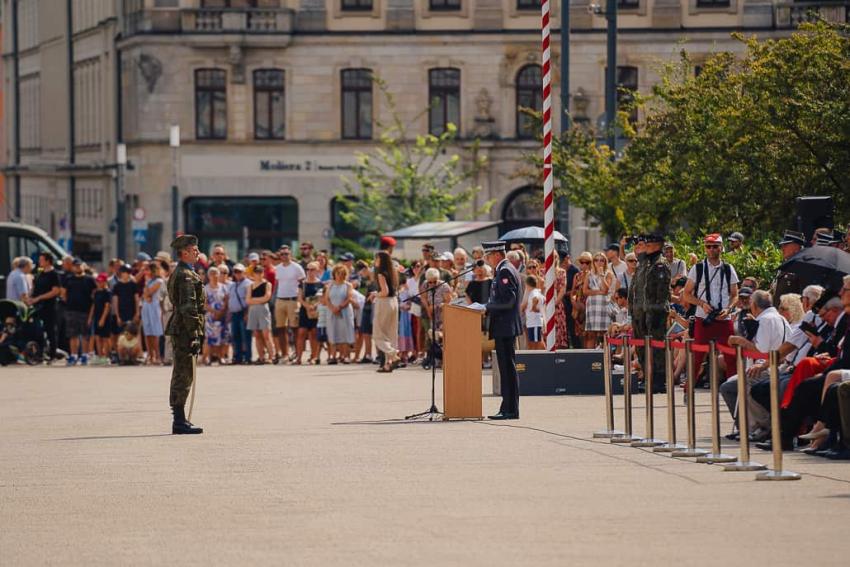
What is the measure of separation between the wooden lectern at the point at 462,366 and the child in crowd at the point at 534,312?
7.50 metres

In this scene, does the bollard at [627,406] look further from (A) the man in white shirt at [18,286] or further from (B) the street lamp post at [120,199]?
(B) the street lamp post at [120,199]

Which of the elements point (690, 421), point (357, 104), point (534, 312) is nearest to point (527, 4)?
point (357, 104)

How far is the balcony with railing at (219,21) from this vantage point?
5931 centimetres

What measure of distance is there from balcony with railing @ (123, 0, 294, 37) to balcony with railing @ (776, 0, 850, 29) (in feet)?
47.4

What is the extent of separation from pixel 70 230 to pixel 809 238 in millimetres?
52287

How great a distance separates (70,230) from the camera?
236 feet

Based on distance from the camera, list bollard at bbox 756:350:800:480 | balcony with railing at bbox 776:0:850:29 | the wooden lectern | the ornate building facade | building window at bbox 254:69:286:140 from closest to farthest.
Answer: bollard at bbox 756:350:800:480
the wooden lectern
balcony with railing at bbox 776:0:850:29
the ornate building facade
building window at bbox 254:69:286:140

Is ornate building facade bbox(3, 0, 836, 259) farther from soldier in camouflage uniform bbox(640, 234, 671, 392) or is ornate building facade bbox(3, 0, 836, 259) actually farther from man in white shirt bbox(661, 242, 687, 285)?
soldier in camouflage uniform bbox(640, 234, 671, 392)

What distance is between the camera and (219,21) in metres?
59.5

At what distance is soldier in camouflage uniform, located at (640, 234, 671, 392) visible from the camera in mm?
22141

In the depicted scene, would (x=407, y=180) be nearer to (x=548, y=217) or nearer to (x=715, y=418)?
(x=548, y=217)

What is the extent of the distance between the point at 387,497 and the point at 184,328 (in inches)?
243

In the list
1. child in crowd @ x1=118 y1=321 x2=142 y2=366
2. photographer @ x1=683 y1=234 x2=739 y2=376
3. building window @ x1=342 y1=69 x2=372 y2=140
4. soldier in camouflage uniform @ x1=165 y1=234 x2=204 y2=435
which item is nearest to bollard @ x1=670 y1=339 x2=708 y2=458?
soldier in camouflage uniform @ x1=165 y1=234 x2=204 y2=435

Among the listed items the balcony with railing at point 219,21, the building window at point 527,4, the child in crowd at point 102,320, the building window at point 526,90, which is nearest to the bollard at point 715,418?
the child in crowd at point 102,320
